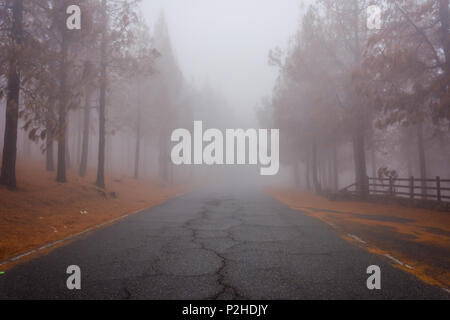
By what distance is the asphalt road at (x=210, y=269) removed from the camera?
10.8ft

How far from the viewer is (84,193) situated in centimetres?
1259

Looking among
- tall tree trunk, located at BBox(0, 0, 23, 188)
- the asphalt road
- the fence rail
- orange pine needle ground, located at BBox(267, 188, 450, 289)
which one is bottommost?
orange pine needle ground, located at BBox(267, 188, 450, 289)

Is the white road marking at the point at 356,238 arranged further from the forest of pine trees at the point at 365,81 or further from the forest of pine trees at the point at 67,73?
the forest of pine trees at the point at 67,73

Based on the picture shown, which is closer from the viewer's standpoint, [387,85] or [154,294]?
[154,294]

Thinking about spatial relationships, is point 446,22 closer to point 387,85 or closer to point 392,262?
point 387,85

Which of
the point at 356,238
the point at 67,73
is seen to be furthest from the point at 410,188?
the point at 67,73

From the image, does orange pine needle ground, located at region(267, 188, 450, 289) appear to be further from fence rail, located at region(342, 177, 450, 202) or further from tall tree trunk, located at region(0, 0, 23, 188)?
tall tree trunk, located at region(0, 0, 23, 188)

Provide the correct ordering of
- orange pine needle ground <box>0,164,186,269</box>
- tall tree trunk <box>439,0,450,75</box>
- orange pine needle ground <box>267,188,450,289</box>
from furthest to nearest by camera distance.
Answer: tall tree trunk <box>439,0,450,75</box>, orange pine needle ground <box>0,164,186,269</box>, orange pine needle ground <box>267,188,450,289</box>

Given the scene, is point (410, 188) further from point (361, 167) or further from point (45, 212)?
point (45, 212)

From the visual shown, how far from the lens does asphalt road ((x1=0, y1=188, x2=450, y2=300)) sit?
10.8 feet

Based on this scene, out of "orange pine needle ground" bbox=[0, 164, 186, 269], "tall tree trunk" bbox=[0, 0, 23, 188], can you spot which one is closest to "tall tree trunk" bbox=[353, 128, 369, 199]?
"orange pine needle ground" bbox=[0, 164, 186, 269]

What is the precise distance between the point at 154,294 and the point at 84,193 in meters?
10.9

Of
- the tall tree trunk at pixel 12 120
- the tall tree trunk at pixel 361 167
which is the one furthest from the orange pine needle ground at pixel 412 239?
the tall tree trunk at pixel 12 120
